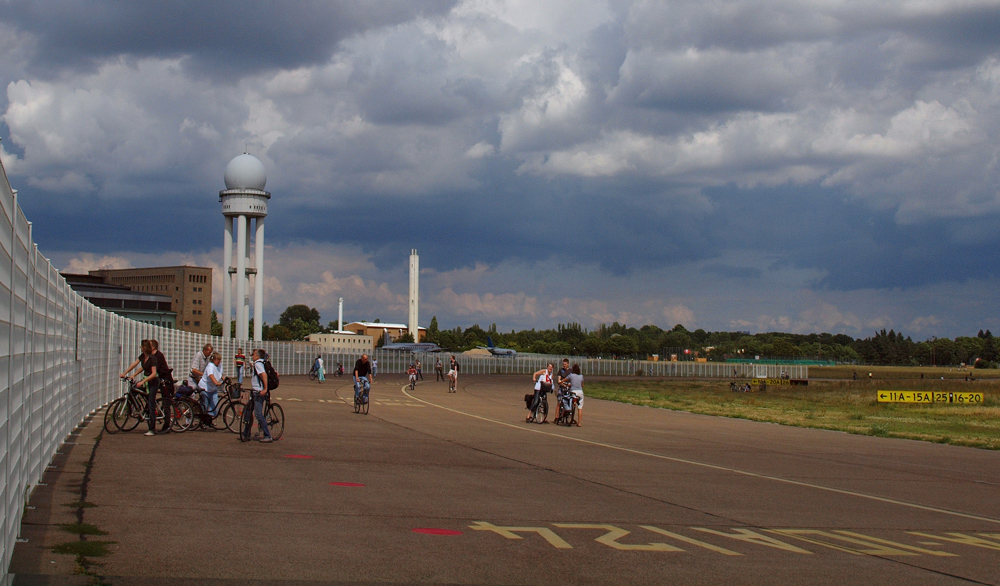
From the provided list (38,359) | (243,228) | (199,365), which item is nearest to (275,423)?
(199,365)

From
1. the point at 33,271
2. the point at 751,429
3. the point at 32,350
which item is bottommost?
the point at 751,429

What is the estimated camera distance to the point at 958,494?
592 inches

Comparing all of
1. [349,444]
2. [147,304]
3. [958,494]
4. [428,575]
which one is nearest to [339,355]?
[147,304]

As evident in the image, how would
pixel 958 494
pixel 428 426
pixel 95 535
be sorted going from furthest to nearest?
pixel 428 426, pixel 958 494, pixel 95 535

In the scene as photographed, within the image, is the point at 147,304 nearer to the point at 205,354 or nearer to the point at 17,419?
the point at 205,354

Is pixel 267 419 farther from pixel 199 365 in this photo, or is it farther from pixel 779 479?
pixel 779 479

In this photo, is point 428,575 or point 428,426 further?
point 428,426

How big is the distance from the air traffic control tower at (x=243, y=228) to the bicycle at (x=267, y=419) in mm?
76194

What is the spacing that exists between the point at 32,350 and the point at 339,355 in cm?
7170

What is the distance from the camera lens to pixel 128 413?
19.1 m

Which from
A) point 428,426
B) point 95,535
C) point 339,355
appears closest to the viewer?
point 95,535

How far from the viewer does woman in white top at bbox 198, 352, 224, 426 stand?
Result: 20578 mm

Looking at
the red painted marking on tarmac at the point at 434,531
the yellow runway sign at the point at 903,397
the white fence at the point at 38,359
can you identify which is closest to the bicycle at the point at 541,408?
the white fence at the point at 38,359

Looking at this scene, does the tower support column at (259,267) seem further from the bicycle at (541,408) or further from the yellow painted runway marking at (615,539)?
the yellow painted runway marking at (615,539)
